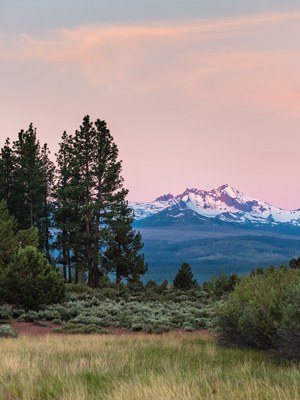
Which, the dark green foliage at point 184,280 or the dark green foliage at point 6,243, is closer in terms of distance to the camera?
the dark green foliage at point 6,243

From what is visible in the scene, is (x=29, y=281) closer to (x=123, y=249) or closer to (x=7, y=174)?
(x=123, y=249)

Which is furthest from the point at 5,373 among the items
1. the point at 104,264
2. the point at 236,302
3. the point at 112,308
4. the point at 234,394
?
→ the point at 104,264

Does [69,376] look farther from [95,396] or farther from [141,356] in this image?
[141,356]

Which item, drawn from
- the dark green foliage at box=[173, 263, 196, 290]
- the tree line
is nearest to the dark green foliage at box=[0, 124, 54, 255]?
the tree line

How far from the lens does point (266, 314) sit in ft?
35.4

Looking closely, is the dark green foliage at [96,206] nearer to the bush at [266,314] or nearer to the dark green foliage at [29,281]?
the dark green foliage at [29,281]

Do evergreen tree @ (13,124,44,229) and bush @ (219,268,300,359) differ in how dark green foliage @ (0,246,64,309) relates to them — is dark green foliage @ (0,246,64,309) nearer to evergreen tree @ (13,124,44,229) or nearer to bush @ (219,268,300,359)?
bush @ (219,268,300,359)

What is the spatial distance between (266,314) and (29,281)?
1613 centimetres

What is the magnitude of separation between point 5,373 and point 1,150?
162 feet

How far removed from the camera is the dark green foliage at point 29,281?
24094 millimetres

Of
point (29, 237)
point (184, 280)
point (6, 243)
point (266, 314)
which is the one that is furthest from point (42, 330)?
point (184, 280)

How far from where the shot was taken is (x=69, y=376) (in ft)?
22.9

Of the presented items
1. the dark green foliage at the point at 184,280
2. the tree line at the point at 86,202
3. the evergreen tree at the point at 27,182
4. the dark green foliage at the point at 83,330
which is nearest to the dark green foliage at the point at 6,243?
the dark green foliage at the point at 83,330

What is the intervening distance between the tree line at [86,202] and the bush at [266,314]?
1252 inches
